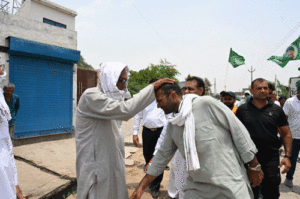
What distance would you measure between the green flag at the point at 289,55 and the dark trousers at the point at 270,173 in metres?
6.38

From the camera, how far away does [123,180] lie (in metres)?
1.97

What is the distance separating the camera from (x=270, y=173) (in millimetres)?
2705

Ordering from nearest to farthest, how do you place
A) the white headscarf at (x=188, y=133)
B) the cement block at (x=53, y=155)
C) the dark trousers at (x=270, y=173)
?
1. the white headscarf at (x=188, y=133)
2. the dark trousers at (x=270, y=173)
3. the cement block at (x=53, y=155)

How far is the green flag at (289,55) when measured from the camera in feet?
24.9

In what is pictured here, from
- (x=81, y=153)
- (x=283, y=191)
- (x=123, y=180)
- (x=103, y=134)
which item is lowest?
(x=283, y=191)

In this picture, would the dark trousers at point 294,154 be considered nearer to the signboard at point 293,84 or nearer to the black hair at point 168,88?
the black hair at point 168,88

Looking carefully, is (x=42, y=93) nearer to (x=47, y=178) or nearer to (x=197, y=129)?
(x=47, y=178)

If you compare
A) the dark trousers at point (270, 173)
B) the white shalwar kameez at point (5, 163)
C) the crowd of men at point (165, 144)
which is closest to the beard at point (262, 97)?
the dark trousers at point (270, 173)

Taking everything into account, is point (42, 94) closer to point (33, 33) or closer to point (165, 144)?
point (33, 33)

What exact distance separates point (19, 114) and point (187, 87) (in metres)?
5.40

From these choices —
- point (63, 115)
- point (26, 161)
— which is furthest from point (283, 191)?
point (63, 115)

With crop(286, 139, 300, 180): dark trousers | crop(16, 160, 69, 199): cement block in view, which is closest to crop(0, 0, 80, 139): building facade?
crop(16, 160, 69, 199): cement block

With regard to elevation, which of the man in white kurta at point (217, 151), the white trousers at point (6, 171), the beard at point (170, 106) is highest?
the beard at point (170, 106)

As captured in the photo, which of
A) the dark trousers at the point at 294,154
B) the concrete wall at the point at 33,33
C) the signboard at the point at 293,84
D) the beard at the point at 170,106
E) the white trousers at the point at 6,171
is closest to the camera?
the beard at the point at 170,106
